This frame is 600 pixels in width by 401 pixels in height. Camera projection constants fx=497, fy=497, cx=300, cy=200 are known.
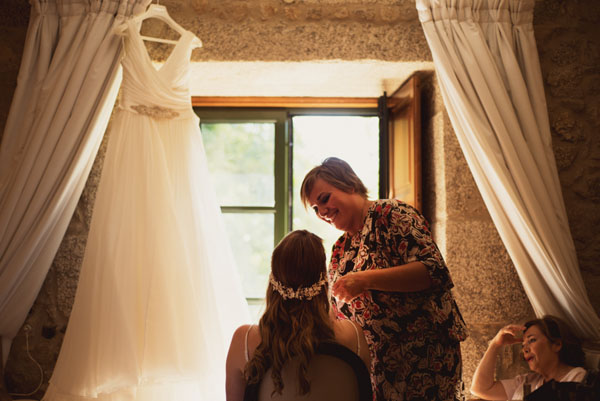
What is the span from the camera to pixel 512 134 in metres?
2.10

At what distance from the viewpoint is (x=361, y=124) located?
329 cm

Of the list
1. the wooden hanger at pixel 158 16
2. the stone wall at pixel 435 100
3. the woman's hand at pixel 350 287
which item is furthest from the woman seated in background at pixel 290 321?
the wooden hanger at pixel 158 16

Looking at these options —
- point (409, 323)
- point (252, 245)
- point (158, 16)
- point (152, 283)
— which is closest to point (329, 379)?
point (409, 323)

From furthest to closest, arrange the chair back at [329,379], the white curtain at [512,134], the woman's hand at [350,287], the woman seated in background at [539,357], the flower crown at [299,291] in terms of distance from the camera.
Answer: the white curtain at [512,134]
the woman seated in background at [539,357]
the woman's hand at [350,287]
the flower crown at [299,291]
the chair back at [329,379]

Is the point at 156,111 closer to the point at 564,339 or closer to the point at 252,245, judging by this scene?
the point at 252,245

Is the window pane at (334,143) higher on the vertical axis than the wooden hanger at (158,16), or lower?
lower

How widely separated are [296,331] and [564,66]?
1965 mm

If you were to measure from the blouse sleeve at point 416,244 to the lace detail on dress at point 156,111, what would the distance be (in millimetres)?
1067

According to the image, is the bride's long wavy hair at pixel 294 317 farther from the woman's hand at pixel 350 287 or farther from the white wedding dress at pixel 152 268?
the white wedding dress at pixel 152 268

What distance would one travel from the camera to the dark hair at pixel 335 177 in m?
1.72

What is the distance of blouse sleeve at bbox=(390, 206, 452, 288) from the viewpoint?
153cm

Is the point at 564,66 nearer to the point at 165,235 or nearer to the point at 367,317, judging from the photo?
the point at 367,317

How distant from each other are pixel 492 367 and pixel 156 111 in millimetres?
1749

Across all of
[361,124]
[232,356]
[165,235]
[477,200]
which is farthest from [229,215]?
[232,356]
